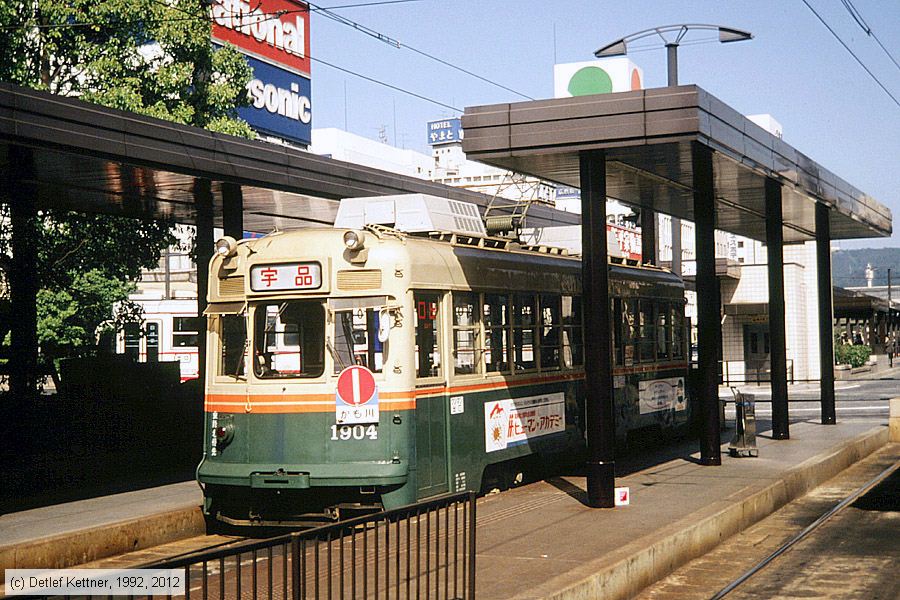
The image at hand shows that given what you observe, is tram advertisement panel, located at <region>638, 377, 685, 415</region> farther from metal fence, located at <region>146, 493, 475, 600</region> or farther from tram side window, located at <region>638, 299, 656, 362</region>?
metal fence, located at <region>146, 493, 475, 600</region>

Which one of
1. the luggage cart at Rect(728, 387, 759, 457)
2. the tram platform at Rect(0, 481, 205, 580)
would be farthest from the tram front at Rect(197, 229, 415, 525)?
the luggage cart at Rect(728, 387, 759, 457)

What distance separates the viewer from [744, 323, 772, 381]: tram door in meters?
51.3

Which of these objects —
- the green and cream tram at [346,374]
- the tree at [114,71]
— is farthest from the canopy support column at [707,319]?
the tree at [114,71]

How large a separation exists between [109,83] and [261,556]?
2031cm

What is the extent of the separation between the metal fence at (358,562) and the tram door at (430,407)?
3787mm

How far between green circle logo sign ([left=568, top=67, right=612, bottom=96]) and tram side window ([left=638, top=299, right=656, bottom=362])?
39333 millimetres

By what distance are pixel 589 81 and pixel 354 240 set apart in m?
50.4

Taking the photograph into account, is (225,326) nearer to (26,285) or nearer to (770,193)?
(26,285)

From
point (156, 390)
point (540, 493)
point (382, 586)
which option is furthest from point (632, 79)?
point (382, 586)

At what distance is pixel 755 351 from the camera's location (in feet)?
171

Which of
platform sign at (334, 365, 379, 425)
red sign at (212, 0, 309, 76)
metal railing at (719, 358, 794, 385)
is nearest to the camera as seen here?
platform sign at (334, 365, 379, 425)

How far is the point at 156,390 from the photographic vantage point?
20875 mm

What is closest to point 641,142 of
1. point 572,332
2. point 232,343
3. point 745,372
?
point 572,332

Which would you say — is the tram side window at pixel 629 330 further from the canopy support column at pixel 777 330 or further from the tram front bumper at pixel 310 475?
the tram front bumper at pixel 310 475
